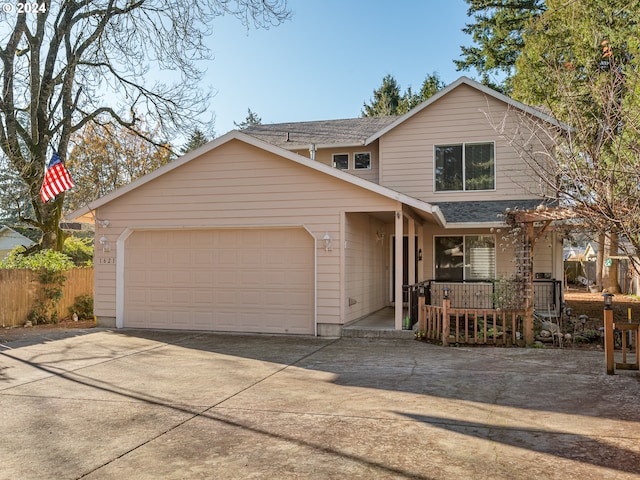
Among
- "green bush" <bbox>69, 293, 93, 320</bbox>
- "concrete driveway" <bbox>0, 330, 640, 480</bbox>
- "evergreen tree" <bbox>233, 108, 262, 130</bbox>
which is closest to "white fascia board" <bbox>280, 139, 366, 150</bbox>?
"green bush" <bbox>69, 293, 93, 320</bbox>

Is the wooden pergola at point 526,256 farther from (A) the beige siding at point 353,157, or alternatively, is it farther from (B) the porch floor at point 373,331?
(A) the beige siding at point 353,157

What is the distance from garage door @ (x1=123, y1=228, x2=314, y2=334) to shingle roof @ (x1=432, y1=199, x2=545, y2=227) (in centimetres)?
392

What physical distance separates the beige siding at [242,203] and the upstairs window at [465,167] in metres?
4.36

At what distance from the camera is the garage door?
37.6ft

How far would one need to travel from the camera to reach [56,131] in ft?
55.3

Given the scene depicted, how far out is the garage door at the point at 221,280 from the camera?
11469 millimetres

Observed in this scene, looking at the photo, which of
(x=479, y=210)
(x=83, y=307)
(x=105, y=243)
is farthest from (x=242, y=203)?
(x=83, y=307)

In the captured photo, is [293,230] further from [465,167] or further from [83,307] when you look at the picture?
[83,307]

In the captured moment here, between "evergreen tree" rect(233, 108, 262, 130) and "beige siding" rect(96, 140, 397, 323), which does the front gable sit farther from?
"evergreen tree" rect(233, 108, 262, 130)

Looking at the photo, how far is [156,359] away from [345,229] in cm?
452

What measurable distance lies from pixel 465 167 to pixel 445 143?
2.77 feet

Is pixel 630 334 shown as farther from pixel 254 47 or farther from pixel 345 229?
pixel 254 47

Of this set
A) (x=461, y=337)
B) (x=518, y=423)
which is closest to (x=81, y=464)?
(x=518, y=423)

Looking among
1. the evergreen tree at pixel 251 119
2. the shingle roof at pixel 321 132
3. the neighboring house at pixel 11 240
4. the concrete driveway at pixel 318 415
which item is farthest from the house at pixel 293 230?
the evergreen tree at pixel 251 119
